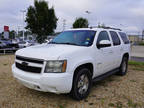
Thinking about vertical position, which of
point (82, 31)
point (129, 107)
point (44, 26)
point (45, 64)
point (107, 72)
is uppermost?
point (44, 26)

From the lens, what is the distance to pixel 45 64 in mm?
2584

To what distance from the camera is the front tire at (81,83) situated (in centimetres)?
292

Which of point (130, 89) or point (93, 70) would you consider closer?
point (93, 70)

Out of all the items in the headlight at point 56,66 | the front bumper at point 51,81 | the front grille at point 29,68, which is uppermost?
the headlight at point 56,66

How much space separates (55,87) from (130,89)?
8.67ft

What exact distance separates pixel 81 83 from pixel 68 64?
0.79m

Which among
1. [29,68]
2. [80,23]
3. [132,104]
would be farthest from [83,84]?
[80,23]

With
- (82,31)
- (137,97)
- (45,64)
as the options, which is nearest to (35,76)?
(45,64)

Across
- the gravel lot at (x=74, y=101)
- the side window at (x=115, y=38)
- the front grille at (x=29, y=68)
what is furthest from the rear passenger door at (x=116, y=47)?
the front grille at (x=29, y=68)

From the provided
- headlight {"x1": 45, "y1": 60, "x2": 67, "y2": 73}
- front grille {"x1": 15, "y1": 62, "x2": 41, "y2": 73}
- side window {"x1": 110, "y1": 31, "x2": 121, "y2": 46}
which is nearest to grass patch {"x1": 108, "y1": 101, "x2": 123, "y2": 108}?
headlight {"x1": 45, "y1": 60, "x2": 67, "y2": 73}

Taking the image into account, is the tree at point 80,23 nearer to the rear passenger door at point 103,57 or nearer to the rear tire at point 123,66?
the rear tire at point 123,66

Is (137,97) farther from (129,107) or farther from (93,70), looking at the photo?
(93,70)

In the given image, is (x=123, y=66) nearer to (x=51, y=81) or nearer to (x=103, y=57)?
(x=103, y=57)

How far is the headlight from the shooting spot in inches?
101
